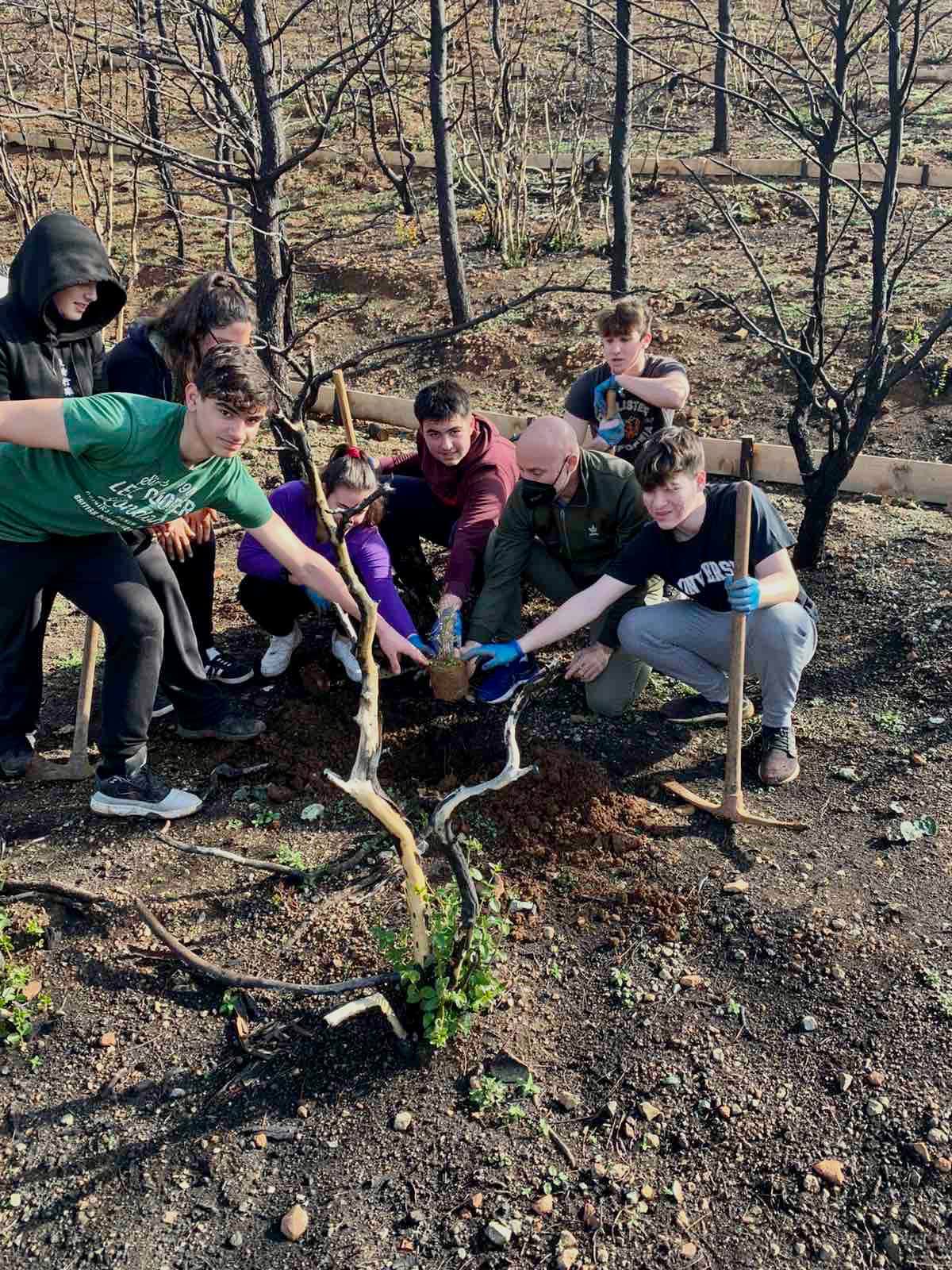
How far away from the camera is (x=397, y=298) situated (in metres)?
7.44

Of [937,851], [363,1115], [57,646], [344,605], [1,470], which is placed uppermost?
[1,470]

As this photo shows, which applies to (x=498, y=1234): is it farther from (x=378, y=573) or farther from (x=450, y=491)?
(x=450, y=491)

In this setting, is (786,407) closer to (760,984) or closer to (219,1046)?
(760,984)

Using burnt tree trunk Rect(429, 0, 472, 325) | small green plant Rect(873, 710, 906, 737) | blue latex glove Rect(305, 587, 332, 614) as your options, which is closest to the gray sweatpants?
small green plant Rect(873, 710, 906, 737)

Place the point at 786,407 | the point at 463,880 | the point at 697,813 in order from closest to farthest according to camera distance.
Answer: the point at 463,880
the point at 697,813
the point at 786,407

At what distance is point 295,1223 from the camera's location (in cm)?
205

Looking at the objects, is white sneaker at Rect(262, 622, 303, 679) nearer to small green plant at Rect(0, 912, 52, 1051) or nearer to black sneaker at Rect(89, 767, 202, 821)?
black sneaker at Rect(89, 767, 202, 821)

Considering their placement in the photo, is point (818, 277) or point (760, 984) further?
point (818, 277)

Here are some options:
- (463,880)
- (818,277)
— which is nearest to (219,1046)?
(463,880)

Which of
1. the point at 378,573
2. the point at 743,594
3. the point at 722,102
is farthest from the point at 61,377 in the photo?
the point at 722,102

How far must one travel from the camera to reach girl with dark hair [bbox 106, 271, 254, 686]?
2850mm

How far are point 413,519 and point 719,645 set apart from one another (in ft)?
4.07

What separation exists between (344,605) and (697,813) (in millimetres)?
1146

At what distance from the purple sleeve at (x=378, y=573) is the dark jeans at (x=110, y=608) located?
30.1 inches
